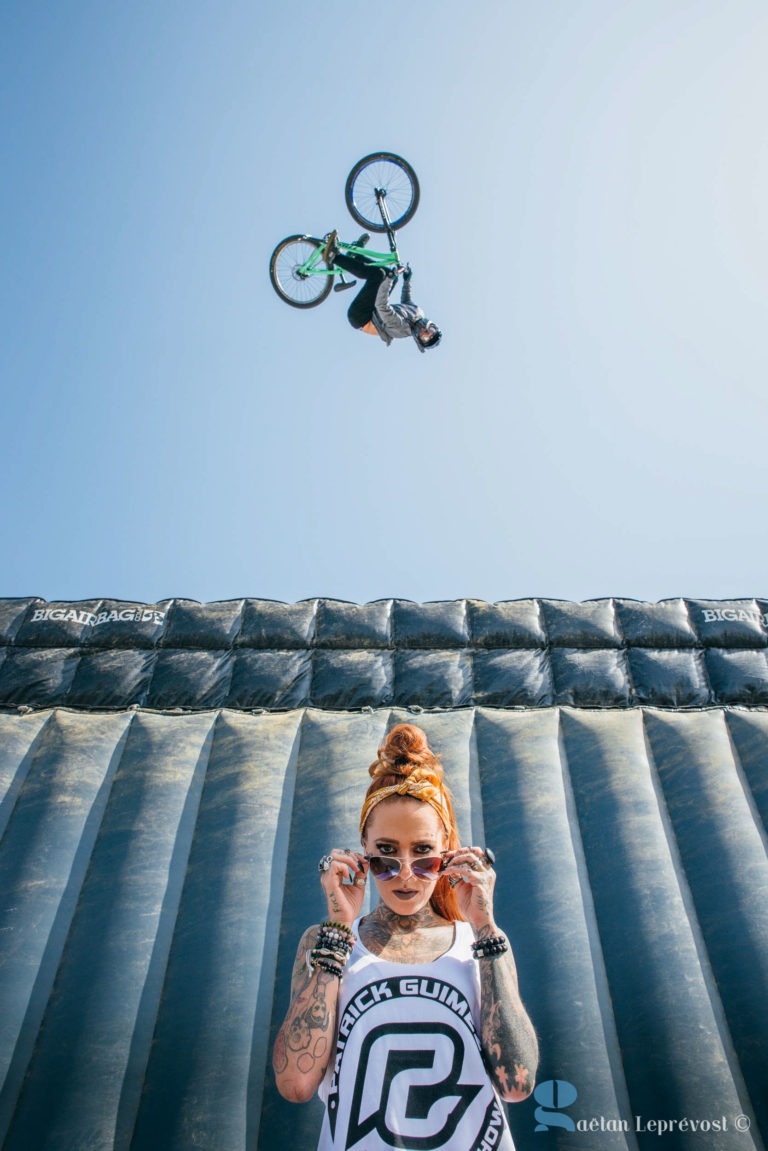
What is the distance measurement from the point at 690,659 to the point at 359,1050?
3923mm

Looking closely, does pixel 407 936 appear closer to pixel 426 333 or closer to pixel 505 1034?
pixel 505 1034

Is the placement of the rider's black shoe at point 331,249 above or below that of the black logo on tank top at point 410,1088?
above

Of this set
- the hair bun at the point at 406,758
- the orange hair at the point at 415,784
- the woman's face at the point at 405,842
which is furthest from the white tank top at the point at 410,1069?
the hair bun at the point at 406,758

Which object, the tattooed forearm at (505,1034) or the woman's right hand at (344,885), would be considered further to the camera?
the woman's right hand at (344,885)

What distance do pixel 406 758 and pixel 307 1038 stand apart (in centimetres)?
108

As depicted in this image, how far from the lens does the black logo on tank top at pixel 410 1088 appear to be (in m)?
1.99

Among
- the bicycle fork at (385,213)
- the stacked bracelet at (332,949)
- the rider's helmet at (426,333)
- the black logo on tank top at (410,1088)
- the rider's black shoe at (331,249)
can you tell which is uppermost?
the bicycle fork at (385,213)

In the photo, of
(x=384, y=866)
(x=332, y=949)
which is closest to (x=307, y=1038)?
(x=332, y=949)

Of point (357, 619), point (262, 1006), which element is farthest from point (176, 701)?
point (262, 1006)

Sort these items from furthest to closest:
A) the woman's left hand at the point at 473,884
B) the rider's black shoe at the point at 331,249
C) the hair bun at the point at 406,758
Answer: the rider's black shoe at the point at 331,249 < the hair bun at the point at 406,758 < the woman's left hand at the point at 473,884

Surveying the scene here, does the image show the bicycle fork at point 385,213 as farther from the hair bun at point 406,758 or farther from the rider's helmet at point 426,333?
the hair bun at point 406,758

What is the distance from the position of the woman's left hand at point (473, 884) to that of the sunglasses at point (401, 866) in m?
0.04

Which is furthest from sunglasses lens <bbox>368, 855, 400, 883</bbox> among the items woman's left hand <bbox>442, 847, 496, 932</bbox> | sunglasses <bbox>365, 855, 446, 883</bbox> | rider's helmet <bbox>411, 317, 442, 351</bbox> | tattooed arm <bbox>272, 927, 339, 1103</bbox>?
rider's helmet <bbox>411, 317, 442, 351</bbox>

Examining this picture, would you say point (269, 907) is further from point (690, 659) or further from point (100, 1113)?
point (690, 659)
